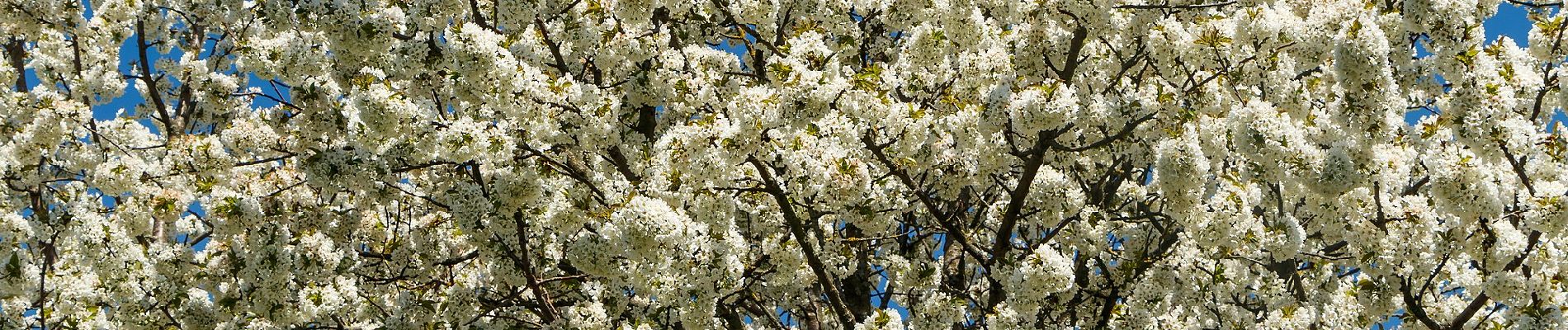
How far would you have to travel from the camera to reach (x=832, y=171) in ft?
33.3

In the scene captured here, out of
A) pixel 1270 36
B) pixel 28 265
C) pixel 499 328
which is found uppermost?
pixel 28 265

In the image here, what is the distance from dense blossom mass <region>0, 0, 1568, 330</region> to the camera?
30.9 ft

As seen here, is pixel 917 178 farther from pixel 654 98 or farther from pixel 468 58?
pixel 468 58

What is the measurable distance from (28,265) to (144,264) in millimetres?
2951

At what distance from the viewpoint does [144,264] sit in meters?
12.2

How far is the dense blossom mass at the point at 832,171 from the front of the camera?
30.9 ft

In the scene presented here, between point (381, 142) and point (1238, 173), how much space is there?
6522 mm

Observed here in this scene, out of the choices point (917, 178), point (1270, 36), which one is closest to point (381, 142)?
point (917, 178)

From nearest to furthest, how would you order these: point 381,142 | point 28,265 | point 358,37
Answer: point 358,37, point 381,142, point 28,265

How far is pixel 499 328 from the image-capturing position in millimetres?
11586

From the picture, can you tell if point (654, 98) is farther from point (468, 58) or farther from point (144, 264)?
point (144, 264)

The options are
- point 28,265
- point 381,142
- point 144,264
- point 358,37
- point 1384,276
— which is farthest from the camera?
point 28,265

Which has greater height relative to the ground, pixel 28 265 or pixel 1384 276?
pixel 28 265

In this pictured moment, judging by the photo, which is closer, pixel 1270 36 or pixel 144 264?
pixel 1270 36
